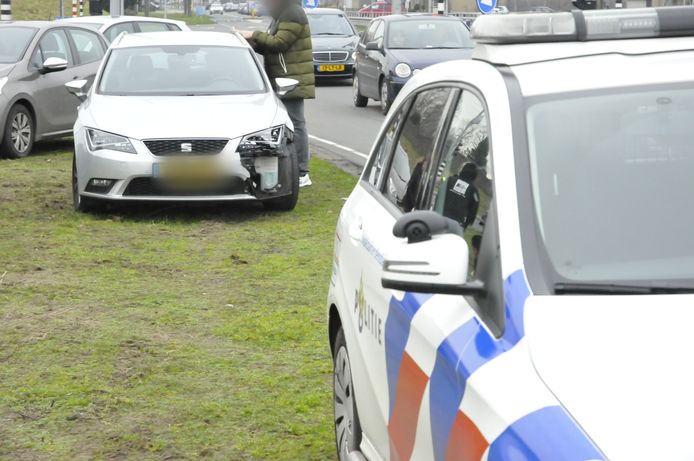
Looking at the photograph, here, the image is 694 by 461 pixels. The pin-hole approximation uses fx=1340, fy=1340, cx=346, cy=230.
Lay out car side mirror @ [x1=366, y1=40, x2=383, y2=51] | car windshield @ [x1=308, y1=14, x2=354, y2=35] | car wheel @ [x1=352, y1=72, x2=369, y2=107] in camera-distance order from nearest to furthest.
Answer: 1. car side mirror @ [x1=366, y1=40, x2=383, y2=51]
2. car wheel @ [x1=352, y1=72, x2=369, y2=107]
3. car windshield @ [x1=308, y1=14, x2=354, y2=35]

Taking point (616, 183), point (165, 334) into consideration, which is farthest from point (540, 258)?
point (165, 334)

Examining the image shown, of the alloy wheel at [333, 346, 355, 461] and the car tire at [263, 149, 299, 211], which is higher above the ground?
the alloy wheel at [333, 346, 355, 461]

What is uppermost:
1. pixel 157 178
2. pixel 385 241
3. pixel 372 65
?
pixel 385 241

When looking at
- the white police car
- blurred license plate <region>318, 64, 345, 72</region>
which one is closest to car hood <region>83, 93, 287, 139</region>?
the white police car

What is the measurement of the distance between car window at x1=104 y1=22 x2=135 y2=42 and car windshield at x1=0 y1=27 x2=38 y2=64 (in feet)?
10.9

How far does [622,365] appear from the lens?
269 cm

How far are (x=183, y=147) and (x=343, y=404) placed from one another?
652cm

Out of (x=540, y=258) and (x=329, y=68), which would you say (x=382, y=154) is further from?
(x=329, y=68)

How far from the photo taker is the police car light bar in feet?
12.7

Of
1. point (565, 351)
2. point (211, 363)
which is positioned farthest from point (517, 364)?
point (211, 363)

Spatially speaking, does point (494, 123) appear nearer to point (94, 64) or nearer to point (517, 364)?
point (517, 364)

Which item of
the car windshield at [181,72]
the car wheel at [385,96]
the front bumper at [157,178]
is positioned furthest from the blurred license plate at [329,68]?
the front bumper at [157,178]

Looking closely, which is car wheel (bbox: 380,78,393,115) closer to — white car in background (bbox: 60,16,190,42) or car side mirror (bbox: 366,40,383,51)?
car side mirror (bbox: 366,40,383,51)

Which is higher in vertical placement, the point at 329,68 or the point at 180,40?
the point at 180,40
